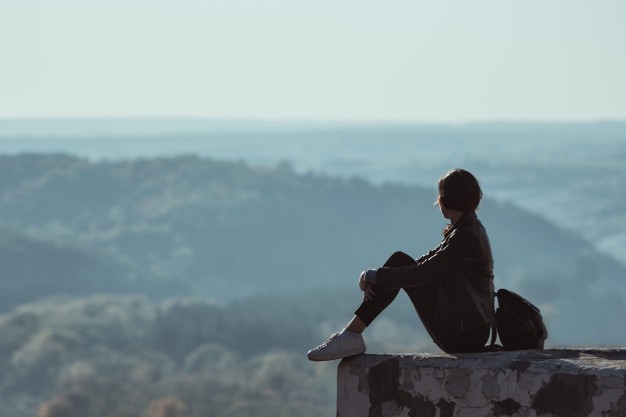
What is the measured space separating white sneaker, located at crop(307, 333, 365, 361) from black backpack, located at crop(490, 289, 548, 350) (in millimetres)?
590

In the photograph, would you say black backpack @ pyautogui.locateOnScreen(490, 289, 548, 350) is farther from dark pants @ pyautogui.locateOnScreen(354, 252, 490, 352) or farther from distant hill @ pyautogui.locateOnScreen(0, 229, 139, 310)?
distant hill @ pyautogui.locateOnScreen(0, 229, 139, 310)

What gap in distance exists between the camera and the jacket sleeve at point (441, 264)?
23.1 ft

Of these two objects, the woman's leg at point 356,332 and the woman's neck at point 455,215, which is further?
the woman's neck at point 455,215

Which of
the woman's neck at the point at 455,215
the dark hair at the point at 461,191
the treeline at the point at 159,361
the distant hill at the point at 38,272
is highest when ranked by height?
the dark hair at the point at 461,191

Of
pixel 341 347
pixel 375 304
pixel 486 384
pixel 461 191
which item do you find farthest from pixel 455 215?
pixel 486 384

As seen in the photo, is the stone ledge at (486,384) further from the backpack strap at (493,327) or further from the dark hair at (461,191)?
the dark hair at (461,191)

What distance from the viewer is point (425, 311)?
7.20m

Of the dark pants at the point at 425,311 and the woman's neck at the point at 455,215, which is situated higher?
the woman's neck at the point at 455,215

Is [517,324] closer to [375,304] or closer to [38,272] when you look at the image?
[375,304]

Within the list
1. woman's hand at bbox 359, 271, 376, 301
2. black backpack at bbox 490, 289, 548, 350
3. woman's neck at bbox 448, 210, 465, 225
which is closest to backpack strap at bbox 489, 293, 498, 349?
black backpack at bbox 490, 289, 548, 350

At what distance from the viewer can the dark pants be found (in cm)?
700

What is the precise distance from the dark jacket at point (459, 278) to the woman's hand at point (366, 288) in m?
0.13

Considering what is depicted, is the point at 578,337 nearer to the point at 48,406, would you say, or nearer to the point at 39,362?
the point at 39,362

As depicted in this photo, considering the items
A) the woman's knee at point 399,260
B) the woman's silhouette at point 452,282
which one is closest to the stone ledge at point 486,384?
the woman's silhouette at point 452,282
